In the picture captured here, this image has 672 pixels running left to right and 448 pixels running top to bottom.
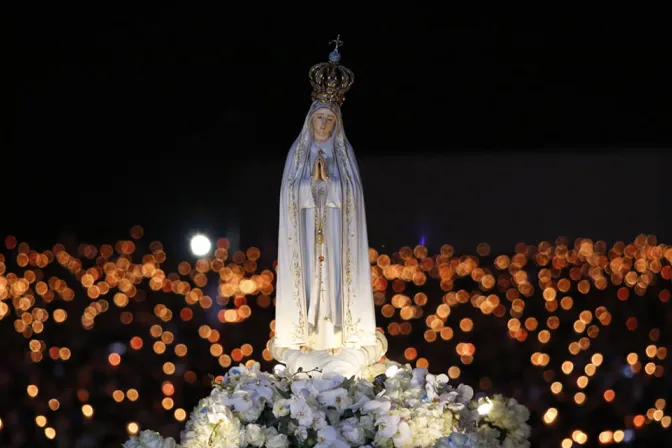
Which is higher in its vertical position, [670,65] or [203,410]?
[670,65]

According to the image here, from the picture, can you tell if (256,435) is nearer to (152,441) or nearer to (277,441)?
(277,441)

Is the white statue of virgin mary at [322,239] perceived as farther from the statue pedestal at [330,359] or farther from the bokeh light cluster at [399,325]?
the bokeh light cluster at [399,325]

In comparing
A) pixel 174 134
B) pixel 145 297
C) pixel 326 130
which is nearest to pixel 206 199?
pixel 174 134

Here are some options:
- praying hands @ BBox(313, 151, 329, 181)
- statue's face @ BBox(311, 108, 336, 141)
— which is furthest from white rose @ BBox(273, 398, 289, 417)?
statue's face @ BBox(311, 108, 336, 141)

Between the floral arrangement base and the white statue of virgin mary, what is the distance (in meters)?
0.61

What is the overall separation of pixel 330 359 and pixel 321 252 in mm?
371

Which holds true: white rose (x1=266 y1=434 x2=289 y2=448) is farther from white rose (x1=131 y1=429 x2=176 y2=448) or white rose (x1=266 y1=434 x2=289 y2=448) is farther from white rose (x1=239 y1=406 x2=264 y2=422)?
white rose (x1=131 y1=429 x2=176 y2=448)

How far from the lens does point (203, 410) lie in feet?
7.11

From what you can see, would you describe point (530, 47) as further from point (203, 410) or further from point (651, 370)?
point (203, 410)

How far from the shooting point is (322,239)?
2830 millimetres

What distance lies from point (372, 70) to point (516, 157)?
49.2 inches

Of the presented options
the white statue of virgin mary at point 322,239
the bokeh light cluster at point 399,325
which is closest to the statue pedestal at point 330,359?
the white statue of virgin mary at point 322,239

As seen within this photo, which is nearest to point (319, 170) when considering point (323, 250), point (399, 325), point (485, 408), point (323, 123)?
point (323, 123)

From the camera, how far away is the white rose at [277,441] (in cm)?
190
